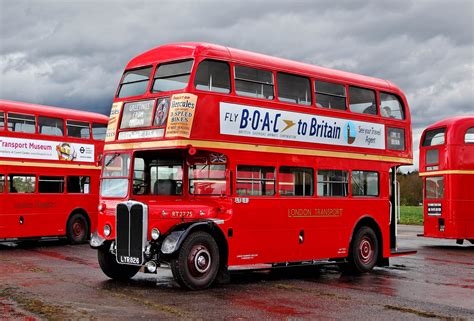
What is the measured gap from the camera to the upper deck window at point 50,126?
2283 centimetres

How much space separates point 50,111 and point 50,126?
47cm

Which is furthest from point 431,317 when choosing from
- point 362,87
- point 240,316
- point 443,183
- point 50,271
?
point 443,183

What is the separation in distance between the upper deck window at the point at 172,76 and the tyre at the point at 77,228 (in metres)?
11.8

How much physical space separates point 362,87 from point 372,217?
2.89 metres

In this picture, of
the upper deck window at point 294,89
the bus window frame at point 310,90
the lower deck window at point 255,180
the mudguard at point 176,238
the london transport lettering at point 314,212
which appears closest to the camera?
the mudguard at point 176,238

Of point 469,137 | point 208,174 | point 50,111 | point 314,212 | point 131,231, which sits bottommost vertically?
point 131,231

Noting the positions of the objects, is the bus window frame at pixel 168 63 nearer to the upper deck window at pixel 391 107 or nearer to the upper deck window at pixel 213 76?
the upper deck window at pixel 213 76

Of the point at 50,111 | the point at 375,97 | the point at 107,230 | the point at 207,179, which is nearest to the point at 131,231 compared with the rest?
the point at 107,230

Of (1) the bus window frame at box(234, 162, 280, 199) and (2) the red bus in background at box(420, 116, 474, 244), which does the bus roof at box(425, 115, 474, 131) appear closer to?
(2) the red bus in background at box(420, 116, 474, 244)

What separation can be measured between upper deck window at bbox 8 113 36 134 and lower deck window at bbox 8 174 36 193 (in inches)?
55.2

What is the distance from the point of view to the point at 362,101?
1616cm

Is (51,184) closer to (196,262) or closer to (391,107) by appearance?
(391,107)

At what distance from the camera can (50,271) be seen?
15359 mm

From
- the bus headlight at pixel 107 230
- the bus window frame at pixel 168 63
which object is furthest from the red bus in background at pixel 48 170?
the bus window frame at pixel 168 63
